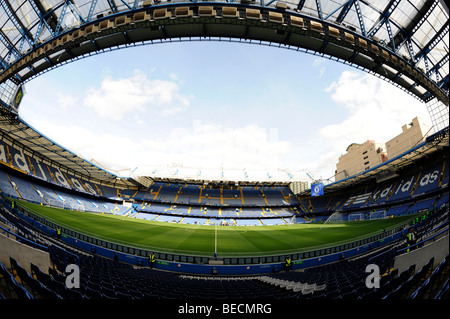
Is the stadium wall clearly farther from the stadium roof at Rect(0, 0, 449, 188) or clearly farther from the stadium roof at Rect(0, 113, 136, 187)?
the stadium roof at Rect(0, 113, 136, 187)

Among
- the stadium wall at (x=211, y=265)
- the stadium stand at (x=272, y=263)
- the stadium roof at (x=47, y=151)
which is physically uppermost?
the stadium roof at (x=47, y=151)

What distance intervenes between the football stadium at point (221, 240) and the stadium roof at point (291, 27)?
8 centimetres

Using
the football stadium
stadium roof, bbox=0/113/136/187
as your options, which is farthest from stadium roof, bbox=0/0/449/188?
stadium roof, bbox=0/113/136/187

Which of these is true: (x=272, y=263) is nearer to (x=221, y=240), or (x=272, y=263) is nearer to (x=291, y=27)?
(x=221, y=240)

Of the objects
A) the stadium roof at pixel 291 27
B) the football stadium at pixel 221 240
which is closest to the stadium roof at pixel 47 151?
the football stadium at pixel 221 240

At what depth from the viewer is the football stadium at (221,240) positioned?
579cm

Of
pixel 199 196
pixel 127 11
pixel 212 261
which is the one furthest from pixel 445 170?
pixel 199 196

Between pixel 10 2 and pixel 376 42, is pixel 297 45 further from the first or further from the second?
pixel 10 2

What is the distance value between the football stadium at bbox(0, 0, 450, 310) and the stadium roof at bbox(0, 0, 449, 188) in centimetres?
8

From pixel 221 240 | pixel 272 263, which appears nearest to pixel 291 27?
pixel 272 263

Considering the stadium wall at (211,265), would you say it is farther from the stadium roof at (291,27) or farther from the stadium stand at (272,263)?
the stadium roof at (291,27)

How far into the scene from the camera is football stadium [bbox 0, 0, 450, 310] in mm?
5785

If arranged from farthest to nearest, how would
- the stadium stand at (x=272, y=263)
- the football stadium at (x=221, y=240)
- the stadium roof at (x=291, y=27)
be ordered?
the stadium roof at (x=291, y=27) < the football stadium at (x=221, y=240) < the stadium stand at (x=272, y=263)
